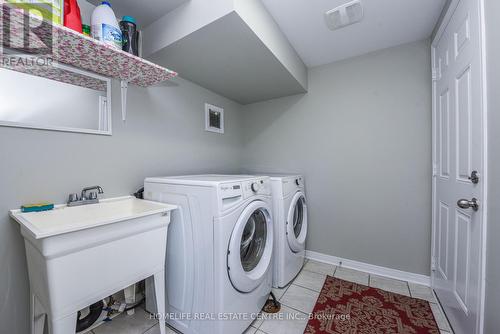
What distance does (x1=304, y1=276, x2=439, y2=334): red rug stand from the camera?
4.27 ft

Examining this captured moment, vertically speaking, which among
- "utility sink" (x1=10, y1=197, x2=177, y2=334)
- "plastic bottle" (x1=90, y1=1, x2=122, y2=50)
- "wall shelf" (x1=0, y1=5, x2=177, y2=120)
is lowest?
"utility sink" (x1=10, y1=197, x2=177, y2=334)

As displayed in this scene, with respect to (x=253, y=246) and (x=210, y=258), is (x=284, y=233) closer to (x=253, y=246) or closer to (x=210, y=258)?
(x=253, y=246)

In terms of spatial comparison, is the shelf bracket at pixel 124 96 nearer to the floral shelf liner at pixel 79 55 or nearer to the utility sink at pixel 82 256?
the floral shelf liner at pixel 79 55

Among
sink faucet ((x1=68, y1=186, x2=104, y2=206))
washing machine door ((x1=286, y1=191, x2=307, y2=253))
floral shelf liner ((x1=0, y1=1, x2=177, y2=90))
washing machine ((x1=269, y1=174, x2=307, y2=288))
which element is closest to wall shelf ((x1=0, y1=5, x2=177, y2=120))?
floral shelf liner ((x1=0, y1=1, x2=177, y2=90))

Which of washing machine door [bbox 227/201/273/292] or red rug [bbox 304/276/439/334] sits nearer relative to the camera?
washing machine door [bbox 227/201/273/292]

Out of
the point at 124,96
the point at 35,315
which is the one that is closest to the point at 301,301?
the point at 35,315

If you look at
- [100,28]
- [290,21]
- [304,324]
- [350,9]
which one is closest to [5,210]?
[100,28]

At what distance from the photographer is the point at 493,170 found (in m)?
0.89

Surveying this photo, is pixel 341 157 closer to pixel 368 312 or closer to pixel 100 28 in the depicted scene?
pixel 368 312

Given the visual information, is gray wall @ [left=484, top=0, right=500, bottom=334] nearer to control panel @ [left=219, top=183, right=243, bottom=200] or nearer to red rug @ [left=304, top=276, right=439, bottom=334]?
red rug @ [left=304, top=276, right=439, bottom=334]

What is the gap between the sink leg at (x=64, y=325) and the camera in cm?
77

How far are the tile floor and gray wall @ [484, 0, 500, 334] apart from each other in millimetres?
652

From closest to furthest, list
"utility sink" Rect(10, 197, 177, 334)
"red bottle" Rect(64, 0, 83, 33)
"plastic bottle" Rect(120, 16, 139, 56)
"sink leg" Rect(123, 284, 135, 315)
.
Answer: "utility sink" Rect(10, 197, 177, 334)
"red bottle" Rect(64, 0, 83, 33)
"plastic bottle" Rect(120, 16, 139, 56)
"sink leg" Rect(123, 284, 135, 315)

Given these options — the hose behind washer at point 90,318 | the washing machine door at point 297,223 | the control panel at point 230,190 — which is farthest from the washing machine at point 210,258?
the washing machine door at point 297,223
